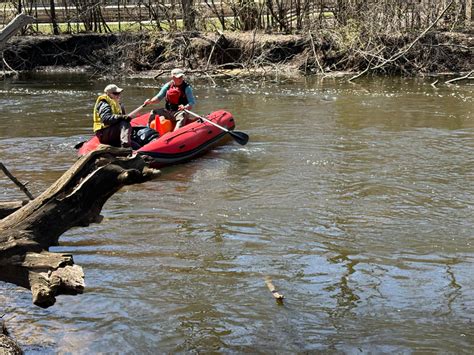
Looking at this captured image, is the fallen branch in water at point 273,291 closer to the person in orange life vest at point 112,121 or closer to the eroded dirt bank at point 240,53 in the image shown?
the person in orange life vest at point 112,121

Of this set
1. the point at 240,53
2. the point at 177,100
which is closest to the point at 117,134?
the point at 177,100

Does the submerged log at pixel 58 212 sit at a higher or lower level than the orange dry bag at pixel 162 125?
higher

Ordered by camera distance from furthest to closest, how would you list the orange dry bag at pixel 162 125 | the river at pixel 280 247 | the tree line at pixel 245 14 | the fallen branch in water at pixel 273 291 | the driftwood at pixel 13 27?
the tree line at pixel 245 14
the orange dry bag at pixel 162 125
the fallen branch in water at pixel 273 291
the river at pixel 280 247
the driftwood at pixel 13 27

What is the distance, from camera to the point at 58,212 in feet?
13.6

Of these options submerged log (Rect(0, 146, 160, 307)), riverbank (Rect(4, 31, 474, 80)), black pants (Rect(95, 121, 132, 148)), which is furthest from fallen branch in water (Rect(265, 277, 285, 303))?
riverbank (Rect(4, 31, 474, 80))

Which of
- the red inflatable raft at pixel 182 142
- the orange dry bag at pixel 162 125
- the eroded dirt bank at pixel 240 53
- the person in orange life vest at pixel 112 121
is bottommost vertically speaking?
the red inflatable raft at pixel 182 142

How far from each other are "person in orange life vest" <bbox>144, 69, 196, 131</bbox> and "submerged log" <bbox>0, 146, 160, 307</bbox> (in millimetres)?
6354

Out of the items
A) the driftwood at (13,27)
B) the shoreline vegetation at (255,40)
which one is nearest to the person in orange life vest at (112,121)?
the driftwood at (13,27)

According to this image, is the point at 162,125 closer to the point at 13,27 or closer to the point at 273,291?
the point at 273,291

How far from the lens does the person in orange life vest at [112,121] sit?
9.27 metres

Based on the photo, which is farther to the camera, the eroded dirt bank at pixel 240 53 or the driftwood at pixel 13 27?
the eroded dirt bank at pixel 240 53

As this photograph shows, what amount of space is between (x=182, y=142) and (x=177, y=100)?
1147 mm

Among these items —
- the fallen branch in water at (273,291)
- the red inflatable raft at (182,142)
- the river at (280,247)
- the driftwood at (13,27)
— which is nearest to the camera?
the driftwood at (13,27)

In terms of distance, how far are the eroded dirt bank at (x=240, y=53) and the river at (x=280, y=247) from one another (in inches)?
288
